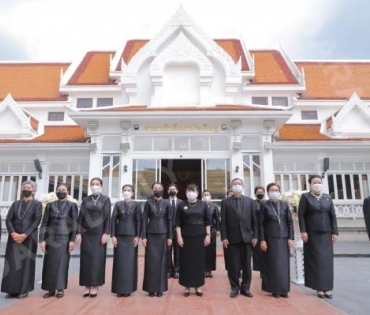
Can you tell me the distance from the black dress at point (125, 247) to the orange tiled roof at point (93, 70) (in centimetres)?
1208

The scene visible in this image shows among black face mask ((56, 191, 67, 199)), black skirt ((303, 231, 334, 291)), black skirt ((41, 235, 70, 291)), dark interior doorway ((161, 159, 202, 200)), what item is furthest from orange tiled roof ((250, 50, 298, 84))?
black skirt ((41, 235, 70, 291))

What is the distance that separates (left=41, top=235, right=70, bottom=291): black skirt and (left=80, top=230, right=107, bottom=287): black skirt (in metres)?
0.27

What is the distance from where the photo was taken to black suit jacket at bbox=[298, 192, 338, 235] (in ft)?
17.2

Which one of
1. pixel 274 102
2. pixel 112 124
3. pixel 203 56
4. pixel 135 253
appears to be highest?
pixel 203 56

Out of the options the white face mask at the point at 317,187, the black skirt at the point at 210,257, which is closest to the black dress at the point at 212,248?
the black skirt at the point at 210,257

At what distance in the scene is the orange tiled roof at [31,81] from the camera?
16.7 meters

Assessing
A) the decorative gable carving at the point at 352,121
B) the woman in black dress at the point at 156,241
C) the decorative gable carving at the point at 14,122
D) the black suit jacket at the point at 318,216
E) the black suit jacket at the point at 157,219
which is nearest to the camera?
the woman in black dress at the point at 156,241

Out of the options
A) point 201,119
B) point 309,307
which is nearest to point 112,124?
point 201,119

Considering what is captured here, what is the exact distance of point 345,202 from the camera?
43.5 ft

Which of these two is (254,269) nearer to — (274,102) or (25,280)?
(25,280)

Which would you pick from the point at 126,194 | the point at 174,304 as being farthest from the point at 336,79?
the point at 174,304

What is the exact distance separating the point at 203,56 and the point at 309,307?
1137cm

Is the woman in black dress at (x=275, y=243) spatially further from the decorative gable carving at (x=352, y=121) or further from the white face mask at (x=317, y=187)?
the decorative gable carving at (x=352, y=121)

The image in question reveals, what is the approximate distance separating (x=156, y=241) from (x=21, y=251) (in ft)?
6.99
